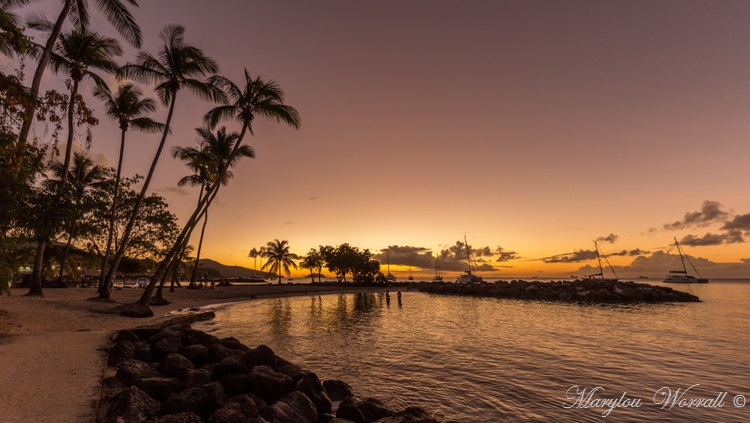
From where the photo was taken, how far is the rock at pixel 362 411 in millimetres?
7531

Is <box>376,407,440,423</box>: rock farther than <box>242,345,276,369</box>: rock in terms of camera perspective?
No

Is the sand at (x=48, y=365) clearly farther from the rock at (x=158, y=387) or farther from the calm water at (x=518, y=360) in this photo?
the calm water at (x=518, y=360)

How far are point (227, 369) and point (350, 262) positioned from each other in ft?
233

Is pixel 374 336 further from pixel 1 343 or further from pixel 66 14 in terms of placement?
pixel 66 14

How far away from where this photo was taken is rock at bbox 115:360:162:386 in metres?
8.31

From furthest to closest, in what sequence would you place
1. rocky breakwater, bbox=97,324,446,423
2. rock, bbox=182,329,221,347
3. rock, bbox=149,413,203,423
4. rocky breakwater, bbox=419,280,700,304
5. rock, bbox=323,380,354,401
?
rocky breakwater, bbox=419,280,700,304
rock, bbox=182,329,221,347
rock, bbox=323,380,354,401
rocky breakwater, bbox=97,324,446,423
rock, bbox=149,413,203,423

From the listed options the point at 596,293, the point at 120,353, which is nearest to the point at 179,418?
the point at 120,353

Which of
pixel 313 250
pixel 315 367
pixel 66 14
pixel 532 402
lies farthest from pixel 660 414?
pixel 313 250

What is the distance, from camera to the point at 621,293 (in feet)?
151

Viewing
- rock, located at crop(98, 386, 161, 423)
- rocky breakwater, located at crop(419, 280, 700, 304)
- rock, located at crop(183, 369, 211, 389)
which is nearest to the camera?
rock, located at crop(98, 386, 161, 423)

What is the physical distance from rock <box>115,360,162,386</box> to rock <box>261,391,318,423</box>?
3.98 metres

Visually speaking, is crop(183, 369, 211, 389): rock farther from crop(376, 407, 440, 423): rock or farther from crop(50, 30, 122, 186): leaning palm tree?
Result: crop(50, 30, 122, 186): leaning palm tree

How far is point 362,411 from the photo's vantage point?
7738mm

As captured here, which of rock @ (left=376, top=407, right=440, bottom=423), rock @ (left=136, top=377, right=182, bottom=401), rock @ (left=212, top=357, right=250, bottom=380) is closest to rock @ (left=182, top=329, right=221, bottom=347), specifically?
rock @ (left=212, top=357, right=250, bottom=380)
